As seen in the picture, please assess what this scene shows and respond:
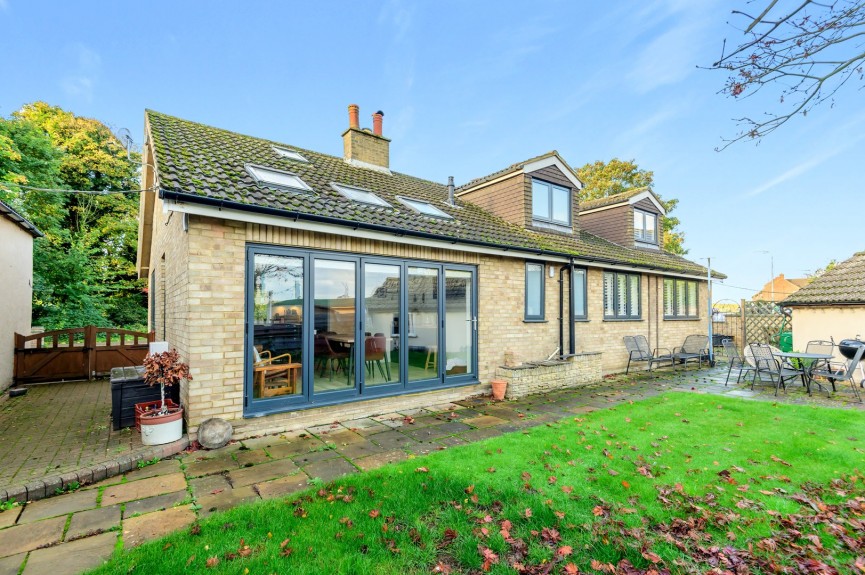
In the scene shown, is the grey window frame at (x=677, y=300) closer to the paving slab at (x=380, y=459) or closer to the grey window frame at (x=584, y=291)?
the grey window frame at (x=584, y=291)

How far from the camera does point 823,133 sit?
3654 millimetres

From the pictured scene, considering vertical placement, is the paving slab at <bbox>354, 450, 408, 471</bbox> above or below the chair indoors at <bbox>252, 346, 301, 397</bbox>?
below

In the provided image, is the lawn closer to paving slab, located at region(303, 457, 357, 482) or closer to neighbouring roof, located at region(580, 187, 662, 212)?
paving slab, located at region(303, 457, 357, 482)

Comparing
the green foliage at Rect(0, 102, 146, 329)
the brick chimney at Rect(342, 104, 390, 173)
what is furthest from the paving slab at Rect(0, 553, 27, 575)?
the green foliage at Rect(0, 102, 146, 329)

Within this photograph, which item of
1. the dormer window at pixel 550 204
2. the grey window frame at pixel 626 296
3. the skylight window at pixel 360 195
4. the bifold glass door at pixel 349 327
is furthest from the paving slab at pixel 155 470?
the grey window frame at pixel 626 296

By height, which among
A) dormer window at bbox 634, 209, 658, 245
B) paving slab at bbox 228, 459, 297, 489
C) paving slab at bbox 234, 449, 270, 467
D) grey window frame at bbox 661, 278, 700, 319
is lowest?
paving slab at bbox 234, 449, 270, 467

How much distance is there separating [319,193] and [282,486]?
16.7ft

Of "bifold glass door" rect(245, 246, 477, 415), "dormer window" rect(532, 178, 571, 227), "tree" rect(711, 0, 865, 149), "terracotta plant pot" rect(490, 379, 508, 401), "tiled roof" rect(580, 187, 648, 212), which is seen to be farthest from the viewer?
"tiled roof" rect(580, 187, 648, 212)

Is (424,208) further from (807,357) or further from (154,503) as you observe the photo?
(807,357)

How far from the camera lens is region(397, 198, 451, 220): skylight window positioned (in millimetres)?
9102

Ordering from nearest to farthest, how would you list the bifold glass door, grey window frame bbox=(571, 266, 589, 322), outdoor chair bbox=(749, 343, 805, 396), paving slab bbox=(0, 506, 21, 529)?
paving slab bbox=(0, 506, 21, 529) → the bifold glass door → outdoor chair bbox=(749, 343, 805, 396) → grey window frame bbox=(571, 266, 589, 322)

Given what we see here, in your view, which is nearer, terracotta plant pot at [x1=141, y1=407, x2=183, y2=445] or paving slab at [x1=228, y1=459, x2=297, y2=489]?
paving slab at [x1=228, y1=459, x2=297, y2=489]

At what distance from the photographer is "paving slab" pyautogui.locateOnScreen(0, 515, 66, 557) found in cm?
297

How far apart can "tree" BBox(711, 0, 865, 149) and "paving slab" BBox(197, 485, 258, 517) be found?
16.8ft
